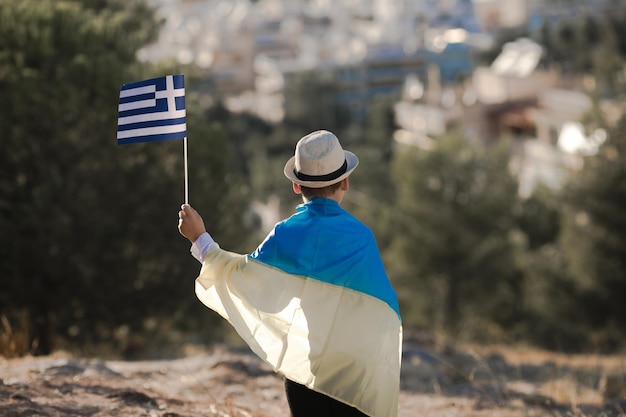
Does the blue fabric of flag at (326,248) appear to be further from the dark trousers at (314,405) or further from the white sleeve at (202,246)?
the dark trousers at (314,405)

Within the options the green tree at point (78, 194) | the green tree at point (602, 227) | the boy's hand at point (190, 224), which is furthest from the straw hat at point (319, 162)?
the green tree at point (602, 227)

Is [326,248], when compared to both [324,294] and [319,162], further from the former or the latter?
[319,162]

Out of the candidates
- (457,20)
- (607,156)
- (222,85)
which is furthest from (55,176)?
(457,20)

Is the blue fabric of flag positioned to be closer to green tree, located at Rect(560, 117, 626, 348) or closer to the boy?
the boy

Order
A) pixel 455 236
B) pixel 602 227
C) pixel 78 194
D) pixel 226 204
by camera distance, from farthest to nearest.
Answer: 1. pixel 455 236
2. pixel 602 227
3. pixel 226 204
4. pixel 78 194

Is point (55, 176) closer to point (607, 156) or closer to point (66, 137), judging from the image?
point (66, 137)

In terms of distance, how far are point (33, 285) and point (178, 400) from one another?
634cm

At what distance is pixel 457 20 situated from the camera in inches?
5320

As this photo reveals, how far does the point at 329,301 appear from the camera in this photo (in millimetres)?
4047

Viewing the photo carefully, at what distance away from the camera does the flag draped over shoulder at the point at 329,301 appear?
4016mm

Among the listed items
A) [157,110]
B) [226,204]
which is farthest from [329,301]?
[226,204]

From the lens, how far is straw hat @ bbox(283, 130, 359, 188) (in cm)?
400

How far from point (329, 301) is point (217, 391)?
310 centimetres

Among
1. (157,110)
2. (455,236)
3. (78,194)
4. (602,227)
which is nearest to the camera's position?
(157,110)
